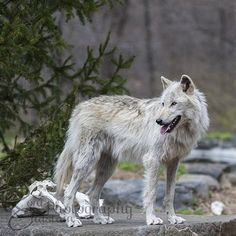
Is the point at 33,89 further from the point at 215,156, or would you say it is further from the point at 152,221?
the point at 215,156

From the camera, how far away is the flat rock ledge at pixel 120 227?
21.7 ft

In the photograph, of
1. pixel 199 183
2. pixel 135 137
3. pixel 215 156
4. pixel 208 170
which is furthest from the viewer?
pixel 215 156

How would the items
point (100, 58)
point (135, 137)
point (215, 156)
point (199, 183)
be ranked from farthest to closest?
point (215, 156), point (199, 183), point (100, 58), point (135, 137)

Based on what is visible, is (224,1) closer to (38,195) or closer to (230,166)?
(230,166)

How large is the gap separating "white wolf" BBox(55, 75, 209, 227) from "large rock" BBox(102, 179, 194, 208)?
340cm

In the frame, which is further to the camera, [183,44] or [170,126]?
[183,44]

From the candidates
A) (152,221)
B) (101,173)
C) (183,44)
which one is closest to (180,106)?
(152,221)

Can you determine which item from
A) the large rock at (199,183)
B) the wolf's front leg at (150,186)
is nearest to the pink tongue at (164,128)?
the wolf's front leg at (150,186)

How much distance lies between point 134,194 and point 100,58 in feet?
10.1

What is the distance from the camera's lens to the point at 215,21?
33562mm

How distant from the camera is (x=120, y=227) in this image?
6.81 metres

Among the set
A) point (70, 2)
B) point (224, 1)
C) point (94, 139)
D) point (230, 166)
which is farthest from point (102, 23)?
point (94, 139)

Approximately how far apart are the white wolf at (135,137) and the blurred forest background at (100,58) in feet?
2.47

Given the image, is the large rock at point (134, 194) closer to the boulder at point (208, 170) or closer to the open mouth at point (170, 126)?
the boulder at point (208, 170)
